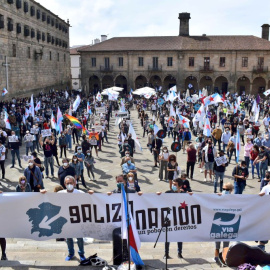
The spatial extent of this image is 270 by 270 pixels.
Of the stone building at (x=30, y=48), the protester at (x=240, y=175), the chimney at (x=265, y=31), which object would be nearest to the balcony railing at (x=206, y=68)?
the chimney at (x=265, y=31)

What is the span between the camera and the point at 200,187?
12.1 metres

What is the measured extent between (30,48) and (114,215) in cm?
3541

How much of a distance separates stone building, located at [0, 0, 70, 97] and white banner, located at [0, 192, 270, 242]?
26.6 meters

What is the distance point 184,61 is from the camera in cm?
4969

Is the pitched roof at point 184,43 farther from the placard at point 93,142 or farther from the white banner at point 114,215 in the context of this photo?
the white banner at point 114,215

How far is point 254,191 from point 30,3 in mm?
34142

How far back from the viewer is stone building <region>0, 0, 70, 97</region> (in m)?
32.0

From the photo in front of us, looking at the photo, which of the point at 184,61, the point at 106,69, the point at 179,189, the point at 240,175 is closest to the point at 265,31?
the point at 184,61

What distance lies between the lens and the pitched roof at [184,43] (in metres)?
49.0

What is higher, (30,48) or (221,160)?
(30,48)

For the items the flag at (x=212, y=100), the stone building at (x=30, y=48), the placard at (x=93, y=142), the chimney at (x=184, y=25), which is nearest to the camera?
the placard at (x=93, y=142)

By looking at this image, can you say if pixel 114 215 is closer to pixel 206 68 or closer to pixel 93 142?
pixel 93 142

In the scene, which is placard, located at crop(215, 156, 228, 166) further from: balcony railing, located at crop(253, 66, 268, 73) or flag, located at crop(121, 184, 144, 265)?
balcony railing, located at crop(253, 66, 268, 73)

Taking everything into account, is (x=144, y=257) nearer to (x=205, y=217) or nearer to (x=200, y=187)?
(x=205, y=217)
